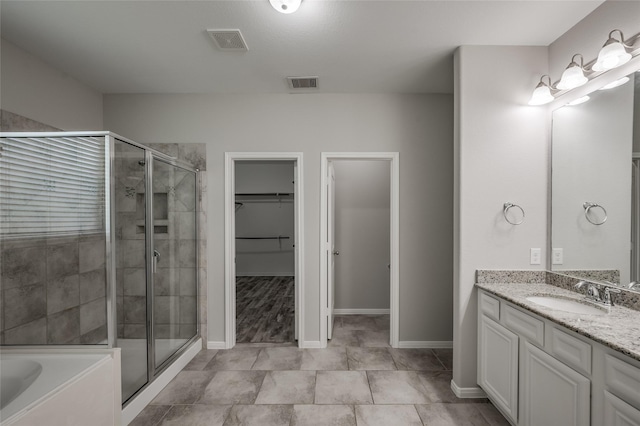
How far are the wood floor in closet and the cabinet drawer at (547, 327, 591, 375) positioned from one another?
2449 millimetres

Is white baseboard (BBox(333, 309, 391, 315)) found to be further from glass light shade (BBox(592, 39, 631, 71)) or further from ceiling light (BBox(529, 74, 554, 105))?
glass light shade (BBox(592, 39, 631, 71))

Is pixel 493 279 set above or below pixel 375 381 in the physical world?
above

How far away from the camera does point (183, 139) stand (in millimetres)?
3119

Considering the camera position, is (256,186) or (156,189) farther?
(256,186)

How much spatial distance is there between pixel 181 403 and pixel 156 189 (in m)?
1.72

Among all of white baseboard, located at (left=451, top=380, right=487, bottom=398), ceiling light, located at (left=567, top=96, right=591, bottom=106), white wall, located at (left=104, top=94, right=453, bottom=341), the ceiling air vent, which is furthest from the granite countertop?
the ceiling air vent

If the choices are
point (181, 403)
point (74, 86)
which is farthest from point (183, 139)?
point (181, 403)

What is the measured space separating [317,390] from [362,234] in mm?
2204

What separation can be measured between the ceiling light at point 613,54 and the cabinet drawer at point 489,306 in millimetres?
1523

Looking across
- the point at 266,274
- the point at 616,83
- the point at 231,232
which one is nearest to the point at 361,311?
the point at 231,232

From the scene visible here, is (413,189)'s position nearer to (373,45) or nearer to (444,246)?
(444,246)

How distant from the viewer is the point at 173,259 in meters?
2.83

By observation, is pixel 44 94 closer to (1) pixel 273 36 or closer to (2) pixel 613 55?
(1) pixel 273 36

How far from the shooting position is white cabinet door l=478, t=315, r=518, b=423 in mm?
1801
